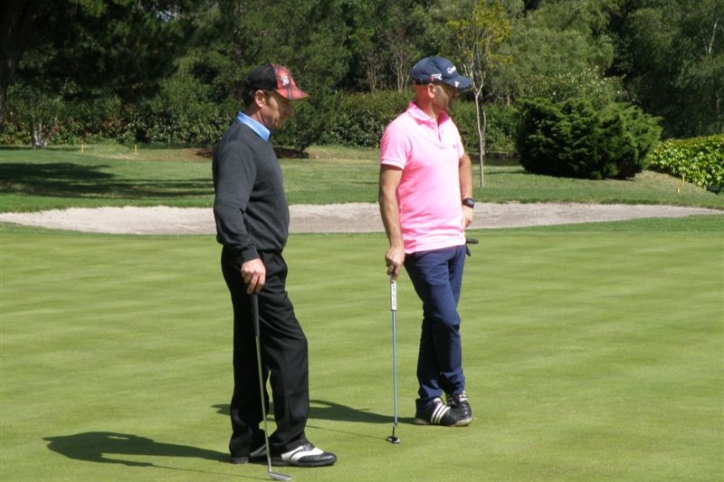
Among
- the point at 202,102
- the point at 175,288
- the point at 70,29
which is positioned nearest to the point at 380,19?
the point at 202,102

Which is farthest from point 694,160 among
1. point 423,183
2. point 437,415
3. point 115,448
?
point 115,448

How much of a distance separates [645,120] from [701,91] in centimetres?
2194

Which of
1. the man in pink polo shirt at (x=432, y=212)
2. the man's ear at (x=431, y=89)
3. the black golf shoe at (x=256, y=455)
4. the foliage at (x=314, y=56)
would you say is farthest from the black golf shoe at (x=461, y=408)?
the foliage at (x=314, y=56)

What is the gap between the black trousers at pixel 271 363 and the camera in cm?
665

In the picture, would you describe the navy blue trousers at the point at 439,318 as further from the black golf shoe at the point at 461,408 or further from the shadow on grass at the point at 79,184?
the shadow on grass at the point at 79,184

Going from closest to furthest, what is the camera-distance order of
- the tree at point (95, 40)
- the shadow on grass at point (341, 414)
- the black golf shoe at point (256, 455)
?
the black golf shoe at point (256, 455) < the shadow on grass at point (341, 414) < the tree at point (95, 40)

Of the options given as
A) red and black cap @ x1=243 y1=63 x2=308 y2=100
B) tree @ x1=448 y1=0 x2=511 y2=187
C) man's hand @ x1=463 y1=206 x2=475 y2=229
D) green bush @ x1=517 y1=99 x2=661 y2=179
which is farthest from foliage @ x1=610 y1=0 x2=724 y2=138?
red and black cap @ x1=243 y1=63 x2=308 y2=100

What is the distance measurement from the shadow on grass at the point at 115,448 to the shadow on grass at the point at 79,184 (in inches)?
1135

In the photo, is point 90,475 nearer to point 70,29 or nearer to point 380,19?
point 70,29

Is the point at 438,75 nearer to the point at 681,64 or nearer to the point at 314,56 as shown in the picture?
the point at 314,56

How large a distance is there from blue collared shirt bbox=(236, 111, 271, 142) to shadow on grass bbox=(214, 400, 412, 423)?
1.97 metres

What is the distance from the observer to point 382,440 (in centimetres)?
729

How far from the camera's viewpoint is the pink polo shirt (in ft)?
25.4

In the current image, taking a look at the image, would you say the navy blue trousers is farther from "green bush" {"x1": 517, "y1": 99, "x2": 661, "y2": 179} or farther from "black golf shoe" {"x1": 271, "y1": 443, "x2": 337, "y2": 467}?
"green bush" {"x1": 517, "y1": 99, "x2": 661, "y2": 179}
